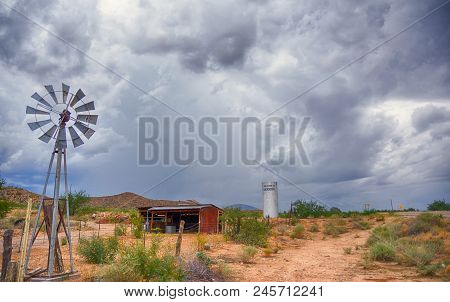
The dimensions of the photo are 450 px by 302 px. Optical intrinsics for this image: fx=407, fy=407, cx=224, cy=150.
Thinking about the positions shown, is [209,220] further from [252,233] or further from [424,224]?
[424,224]

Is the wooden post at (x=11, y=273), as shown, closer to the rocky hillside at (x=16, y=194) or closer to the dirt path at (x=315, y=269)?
the dirt path at (x=315, y=269)

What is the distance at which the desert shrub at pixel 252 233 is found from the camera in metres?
22.7

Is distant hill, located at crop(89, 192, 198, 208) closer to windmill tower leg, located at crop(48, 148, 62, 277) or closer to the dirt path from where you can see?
the dirt path

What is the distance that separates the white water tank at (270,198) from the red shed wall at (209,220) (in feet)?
37.3

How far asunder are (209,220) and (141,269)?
21.9 metres

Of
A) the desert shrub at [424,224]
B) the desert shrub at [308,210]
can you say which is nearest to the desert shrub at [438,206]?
the desert shrub at [308,210]

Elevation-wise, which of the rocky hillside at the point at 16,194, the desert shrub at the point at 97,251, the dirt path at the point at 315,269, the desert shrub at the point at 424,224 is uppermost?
the rocky hillside at the point at 16,194

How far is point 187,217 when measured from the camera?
113ft

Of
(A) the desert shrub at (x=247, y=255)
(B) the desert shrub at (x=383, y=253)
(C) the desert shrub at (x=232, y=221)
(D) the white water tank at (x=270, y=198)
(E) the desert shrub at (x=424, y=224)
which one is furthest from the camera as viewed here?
(D) the white water tank at (x=270, y=198)

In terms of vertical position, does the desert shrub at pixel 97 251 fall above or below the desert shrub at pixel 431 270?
above

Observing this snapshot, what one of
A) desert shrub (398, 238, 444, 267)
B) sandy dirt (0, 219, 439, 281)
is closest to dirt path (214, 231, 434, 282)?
sandy dirt (0, 219, 439, 281)

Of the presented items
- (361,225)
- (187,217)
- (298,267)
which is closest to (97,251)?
(298,267)
